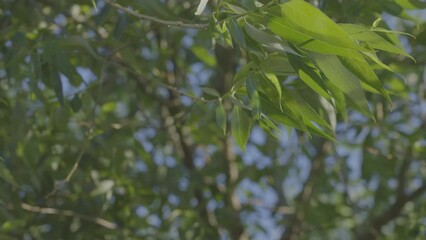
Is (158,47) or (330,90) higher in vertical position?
(330,90)

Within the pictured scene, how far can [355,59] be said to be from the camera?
1217 millimetres

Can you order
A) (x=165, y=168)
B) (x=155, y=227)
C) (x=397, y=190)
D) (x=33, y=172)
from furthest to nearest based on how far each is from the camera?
(x=397, y=190), (x=165, y=168), (x=155, y=227), (x=33, y=172)

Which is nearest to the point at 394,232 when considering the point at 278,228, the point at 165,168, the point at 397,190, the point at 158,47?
the point at 397,190

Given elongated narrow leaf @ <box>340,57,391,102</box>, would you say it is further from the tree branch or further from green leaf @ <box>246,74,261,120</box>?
the tree branch

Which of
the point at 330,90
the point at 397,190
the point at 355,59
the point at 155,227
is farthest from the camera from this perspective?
the point at 397,190

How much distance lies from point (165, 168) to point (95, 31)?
58cm

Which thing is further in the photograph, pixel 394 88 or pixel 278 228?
pixel 278 228

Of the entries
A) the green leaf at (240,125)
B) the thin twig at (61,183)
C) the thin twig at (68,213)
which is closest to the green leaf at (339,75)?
the green leaf at (240,125)

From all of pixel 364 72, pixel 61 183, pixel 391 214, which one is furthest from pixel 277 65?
pixel 391 214

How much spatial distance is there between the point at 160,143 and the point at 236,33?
1.47 metres

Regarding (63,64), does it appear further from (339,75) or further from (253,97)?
(339,75)

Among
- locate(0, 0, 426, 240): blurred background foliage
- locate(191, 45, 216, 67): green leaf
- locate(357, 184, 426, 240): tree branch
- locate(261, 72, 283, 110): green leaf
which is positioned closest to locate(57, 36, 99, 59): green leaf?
locate(0, 0, 426, 240): blurred background foliage

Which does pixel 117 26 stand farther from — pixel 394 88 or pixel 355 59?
pixel 394 88

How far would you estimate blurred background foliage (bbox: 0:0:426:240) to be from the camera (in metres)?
1.95
